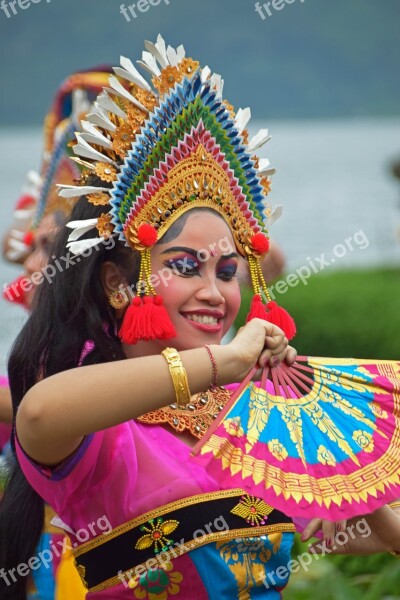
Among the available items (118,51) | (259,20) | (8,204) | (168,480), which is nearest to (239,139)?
(168,480)

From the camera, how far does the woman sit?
7.82 ft

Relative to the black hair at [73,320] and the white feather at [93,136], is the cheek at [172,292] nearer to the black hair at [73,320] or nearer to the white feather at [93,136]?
the black hair at [73,320]

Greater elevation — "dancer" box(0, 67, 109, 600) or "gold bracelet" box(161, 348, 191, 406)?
"dancer" box(0, 67, 109, 600)

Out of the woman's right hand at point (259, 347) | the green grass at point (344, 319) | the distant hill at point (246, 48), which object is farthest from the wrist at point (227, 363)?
the distant hill at point (246, 48)

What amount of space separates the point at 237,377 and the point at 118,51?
9995 millimetres

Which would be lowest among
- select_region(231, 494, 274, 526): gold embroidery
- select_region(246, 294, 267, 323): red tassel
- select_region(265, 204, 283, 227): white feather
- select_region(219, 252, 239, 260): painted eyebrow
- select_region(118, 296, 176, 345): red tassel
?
select_region(231, 494, 274, 526): gold embroidery

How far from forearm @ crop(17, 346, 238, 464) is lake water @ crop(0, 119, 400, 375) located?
700cm

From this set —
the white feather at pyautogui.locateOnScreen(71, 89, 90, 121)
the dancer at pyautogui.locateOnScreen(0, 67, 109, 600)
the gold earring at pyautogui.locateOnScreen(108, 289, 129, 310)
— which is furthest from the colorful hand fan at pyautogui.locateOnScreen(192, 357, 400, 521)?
the white feather at pyautogui.locateOnScreen(71, 89, 90, 121)

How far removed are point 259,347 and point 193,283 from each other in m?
0.27

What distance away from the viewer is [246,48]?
40.8 ft

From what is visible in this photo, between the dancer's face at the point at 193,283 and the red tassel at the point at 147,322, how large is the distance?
58 mm

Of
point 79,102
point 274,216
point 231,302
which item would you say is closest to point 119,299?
point 231,302

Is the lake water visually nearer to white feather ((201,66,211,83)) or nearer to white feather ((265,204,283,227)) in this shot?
white feather ((265,204,283,227))

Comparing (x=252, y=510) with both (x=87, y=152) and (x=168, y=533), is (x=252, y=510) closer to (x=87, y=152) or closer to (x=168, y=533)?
(x=168, y=533)
